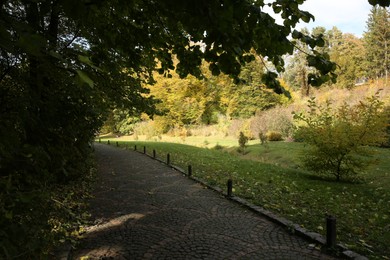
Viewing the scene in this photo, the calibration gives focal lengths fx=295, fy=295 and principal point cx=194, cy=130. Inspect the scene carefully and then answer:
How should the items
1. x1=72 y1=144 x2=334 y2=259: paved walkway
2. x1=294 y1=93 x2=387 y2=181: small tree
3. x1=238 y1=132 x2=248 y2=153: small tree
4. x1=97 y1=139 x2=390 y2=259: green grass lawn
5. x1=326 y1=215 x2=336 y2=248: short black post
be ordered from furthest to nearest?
x1=238 y1=132 x2=248 y2=153: small tree, x1=294 y1=93 x2=387 y2=181: small tree, x1=97 y1=139 x2=390 y2=259: green grass lawn, x1=326 y1=215 x2=336 y2=248: short black post, x1=72 y1=144 x2=334 y2=259: paved walkway

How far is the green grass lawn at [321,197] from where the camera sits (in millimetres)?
5941

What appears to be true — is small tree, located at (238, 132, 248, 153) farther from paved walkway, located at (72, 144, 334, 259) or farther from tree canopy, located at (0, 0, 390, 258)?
tree canopy, located at (0, 0, 390, 258)

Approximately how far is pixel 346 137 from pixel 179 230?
312 inches

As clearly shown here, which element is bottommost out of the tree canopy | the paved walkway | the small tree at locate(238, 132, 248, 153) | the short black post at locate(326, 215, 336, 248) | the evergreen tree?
the paved walkway

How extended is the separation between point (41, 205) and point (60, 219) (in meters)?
3.36

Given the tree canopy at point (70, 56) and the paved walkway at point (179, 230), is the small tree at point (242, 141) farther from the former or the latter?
the tree canopy at point (70, 56)

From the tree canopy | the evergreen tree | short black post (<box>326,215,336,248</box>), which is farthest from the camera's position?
the evergreen tree

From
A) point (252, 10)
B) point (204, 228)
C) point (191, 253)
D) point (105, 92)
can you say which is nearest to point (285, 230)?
point (204, 228)

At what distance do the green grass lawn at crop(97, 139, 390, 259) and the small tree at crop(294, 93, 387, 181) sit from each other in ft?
2.45

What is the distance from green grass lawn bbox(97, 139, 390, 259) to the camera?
5941 mm

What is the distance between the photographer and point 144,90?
13359 millimetres

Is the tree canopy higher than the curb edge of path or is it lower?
higher

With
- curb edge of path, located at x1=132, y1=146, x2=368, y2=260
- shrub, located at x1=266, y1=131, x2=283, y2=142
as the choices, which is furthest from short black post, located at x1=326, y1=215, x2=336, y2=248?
shrub, located at x1=266, y1=131, x2=283, y2=142

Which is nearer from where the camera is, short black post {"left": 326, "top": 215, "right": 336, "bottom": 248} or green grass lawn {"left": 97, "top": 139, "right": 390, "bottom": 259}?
short black post {"left": 326, "top": 215, "right": 336, "bottom": 248}
